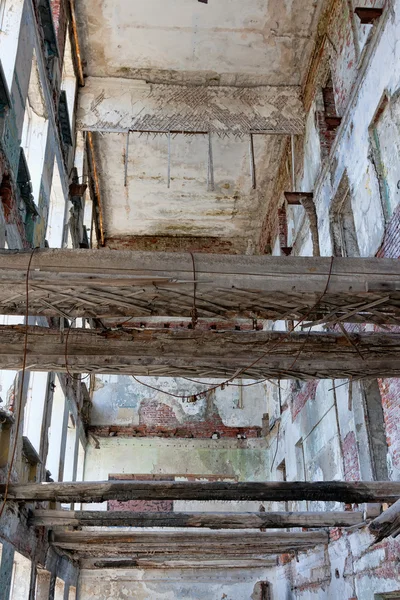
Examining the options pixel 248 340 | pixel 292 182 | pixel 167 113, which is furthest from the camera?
pixel 292 182

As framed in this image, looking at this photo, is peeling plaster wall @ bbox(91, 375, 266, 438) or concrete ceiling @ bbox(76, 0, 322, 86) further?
peeling plaster wall @ bbox(91, 375, 266, 438)

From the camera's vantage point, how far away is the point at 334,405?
11.2 meters

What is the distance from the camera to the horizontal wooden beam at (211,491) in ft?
26.1

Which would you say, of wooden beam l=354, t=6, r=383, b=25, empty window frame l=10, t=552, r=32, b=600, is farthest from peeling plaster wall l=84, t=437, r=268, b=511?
wooden beam l=354, t=6, r=383, b=25

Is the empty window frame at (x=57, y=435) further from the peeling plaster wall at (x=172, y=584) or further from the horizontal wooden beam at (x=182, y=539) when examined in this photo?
the peeling plaster wall at (x=172, y=584)

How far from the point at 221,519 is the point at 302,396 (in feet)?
17.1

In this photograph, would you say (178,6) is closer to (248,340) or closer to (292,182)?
(292,182)

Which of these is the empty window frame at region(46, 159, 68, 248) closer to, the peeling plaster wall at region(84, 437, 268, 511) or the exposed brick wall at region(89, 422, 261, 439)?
the exposed brick wall at region(89, 422, 261, 439)

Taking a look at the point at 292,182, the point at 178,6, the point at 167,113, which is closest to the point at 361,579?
the point at 292,182

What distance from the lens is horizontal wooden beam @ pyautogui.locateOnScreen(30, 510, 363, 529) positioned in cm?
930

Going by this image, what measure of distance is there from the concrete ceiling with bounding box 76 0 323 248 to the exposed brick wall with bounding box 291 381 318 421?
212 inches

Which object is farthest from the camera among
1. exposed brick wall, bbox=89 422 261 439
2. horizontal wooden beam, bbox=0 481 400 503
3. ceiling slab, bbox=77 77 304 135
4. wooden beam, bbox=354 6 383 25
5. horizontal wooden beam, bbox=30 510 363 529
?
exposed brick wall, bbox=89 422 261 439

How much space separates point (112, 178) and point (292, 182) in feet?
16.5

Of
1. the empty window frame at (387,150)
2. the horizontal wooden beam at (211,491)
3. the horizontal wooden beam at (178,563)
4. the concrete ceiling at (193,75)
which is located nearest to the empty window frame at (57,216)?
the concrete ceiling at (193,75)
